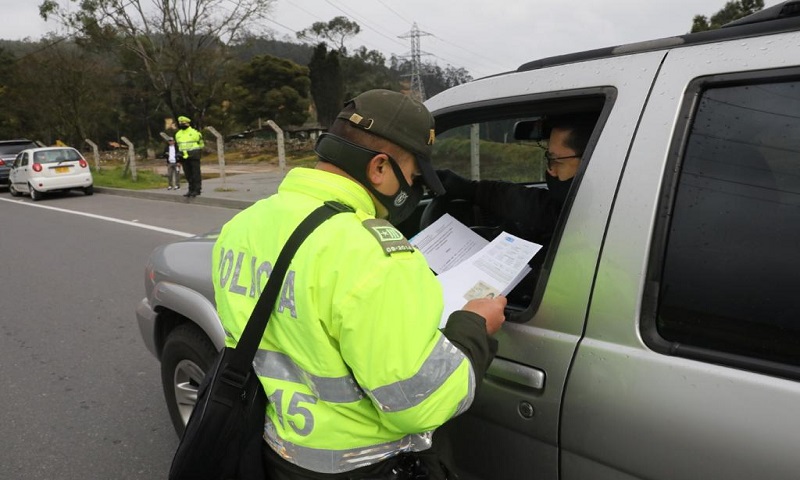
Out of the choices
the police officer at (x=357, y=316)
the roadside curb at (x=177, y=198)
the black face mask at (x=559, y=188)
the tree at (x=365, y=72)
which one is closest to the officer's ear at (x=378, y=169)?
the police officer at (x=357, y=316)

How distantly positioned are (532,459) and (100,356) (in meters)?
3.68

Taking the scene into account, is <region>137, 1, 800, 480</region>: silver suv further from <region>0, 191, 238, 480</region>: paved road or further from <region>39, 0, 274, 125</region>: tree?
<region>39, 0, 274, 125</region>: tree

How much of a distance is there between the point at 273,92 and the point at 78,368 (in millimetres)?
40211

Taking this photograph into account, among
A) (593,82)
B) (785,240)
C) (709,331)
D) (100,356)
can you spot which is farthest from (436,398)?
(100,356)

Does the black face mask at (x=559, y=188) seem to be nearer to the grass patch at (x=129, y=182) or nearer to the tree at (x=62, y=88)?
the grass patch at (x=129, y=182)

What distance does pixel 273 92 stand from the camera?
41719 millimetres

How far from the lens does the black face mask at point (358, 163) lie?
1333 mm

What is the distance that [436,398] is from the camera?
120 cm

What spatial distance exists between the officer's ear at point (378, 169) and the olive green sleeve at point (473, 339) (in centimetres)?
38

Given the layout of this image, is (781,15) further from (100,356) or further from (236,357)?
(100,356)

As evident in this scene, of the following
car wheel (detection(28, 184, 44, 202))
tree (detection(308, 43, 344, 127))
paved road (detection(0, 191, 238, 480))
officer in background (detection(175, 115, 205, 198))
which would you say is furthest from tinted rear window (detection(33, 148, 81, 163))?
tree (detection(308, 43, 344, 127))

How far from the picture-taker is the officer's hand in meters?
1.40

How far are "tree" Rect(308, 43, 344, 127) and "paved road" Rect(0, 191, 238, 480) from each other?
131ft

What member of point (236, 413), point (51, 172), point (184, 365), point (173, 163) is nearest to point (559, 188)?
point (236, 413)
